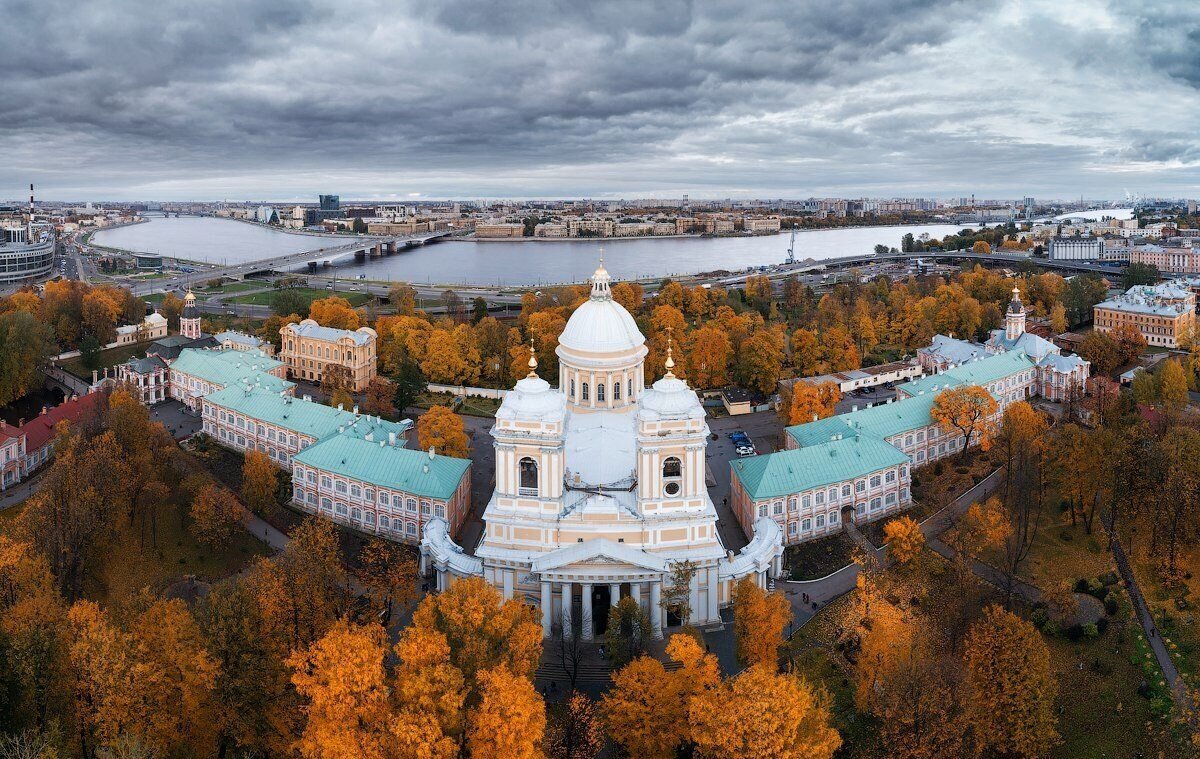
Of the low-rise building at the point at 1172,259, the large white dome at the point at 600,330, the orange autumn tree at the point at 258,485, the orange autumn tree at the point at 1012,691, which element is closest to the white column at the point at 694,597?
the orange autumn tree at the point at 1012,691

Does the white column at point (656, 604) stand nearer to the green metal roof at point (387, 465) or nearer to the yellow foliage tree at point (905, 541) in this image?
the yellow foliage tree at point (905, 541)

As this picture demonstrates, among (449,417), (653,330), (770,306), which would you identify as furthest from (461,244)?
(449,417)

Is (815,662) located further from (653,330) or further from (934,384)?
(653,330)

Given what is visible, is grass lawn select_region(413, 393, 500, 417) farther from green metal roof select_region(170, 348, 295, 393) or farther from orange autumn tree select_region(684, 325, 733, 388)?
orange autumn tree select_region(684, 325, 733, 388)

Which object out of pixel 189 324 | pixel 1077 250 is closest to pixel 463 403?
pixel 189 324

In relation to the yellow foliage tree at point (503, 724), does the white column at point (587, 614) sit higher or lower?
lower

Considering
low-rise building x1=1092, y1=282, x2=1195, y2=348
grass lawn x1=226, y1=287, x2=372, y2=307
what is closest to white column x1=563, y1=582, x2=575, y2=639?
low-rise building x1=1092, y1=282, x2=1195, y2=348

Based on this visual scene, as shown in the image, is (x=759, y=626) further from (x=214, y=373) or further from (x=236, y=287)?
(x=236, y=287)
